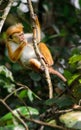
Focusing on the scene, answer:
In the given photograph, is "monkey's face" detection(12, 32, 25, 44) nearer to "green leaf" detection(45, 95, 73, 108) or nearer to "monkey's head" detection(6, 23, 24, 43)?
"monkey's head" detection(6, 23, 24, 43)

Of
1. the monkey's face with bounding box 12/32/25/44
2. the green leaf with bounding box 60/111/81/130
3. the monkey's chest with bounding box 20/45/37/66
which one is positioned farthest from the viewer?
the monkey's chest with bounding box 20/45/37/66

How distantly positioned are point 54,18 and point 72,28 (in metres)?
0.44

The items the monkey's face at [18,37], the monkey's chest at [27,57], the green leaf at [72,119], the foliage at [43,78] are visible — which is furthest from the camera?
the monkey's chest at [27,57]

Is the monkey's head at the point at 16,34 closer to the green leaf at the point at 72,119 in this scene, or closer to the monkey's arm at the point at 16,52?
the monkey's arm at the point at 16,52

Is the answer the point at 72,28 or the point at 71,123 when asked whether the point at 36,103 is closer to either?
the point at 71,123

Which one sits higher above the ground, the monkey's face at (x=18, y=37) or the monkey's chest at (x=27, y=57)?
the monkey's face at (x=18, y=37)

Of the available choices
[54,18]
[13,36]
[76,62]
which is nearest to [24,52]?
[13,36]

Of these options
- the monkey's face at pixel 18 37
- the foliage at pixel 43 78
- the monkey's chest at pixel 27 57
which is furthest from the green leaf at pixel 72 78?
the monkey's chest at pixel 27 57

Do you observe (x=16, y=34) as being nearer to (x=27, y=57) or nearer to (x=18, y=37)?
(x=18, y=37)

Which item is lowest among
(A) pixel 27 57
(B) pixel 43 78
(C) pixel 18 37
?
(B) pixel 43 78

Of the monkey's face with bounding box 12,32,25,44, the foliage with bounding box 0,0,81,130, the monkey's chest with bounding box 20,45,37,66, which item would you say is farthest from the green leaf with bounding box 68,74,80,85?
the monkey's chest with bounding box 20,45,37,66

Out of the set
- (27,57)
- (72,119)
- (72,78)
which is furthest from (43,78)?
(72,119)

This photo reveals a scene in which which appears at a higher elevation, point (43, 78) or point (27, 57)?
point (27, 57)

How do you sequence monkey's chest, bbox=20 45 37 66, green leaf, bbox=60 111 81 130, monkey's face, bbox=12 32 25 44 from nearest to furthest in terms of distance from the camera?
green leaf, bbox=60 111 81 130
monkey's face, bbox=12 32 25 44
monkey's chest, bbox=20 45 37 66
